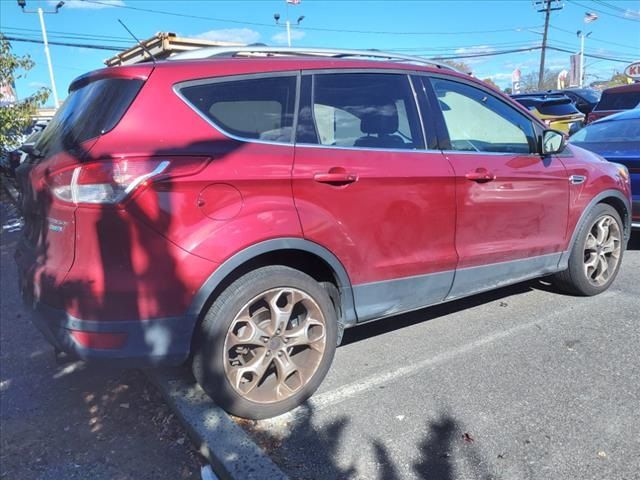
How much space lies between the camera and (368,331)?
4.17 metres

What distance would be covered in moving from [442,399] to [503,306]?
167 centimetres

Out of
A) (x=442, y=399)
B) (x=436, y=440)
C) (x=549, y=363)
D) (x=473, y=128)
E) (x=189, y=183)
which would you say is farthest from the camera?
(x=473, y=128)

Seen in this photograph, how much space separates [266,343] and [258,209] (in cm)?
73

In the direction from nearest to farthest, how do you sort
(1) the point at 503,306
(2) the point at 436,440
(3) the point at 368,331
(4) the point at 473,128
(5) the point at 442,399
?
(2) the point at 436,440, (5) the point at 442,399, (4) the point at 473,128, (3) the point at 368,331, (1) the point at 503,306

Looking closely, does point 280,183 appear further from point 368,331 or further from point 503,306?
point 503,306

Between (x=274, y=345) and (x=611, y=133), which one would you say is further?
(x=611, y=133)

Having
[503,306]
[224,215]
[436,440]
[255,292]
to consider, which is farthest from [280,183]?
[503,306]

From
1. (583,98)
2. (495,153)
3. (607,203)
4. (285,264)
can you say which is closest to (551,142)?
(495,153)

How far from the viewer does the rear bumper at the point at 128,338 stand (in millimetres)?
2576

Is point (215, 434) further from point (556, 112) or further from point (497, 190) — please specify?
point (556, 112)

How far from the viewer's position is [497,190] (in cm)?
374

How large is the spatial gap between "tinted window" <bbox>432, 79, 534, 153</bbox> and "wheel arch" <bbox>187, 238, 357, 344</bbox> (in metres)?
1.25

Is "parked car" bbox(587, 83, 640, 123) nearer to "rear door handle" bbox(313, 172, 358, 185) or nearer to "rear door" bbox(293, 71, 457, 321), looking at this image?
"rear door" bbox(293, 71, 457, 321)

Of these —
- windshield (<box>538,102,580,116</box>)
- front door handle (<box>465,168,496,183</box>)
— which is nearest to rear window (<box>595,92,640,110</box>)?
windshield (<box>538,102,580,116</box>)
